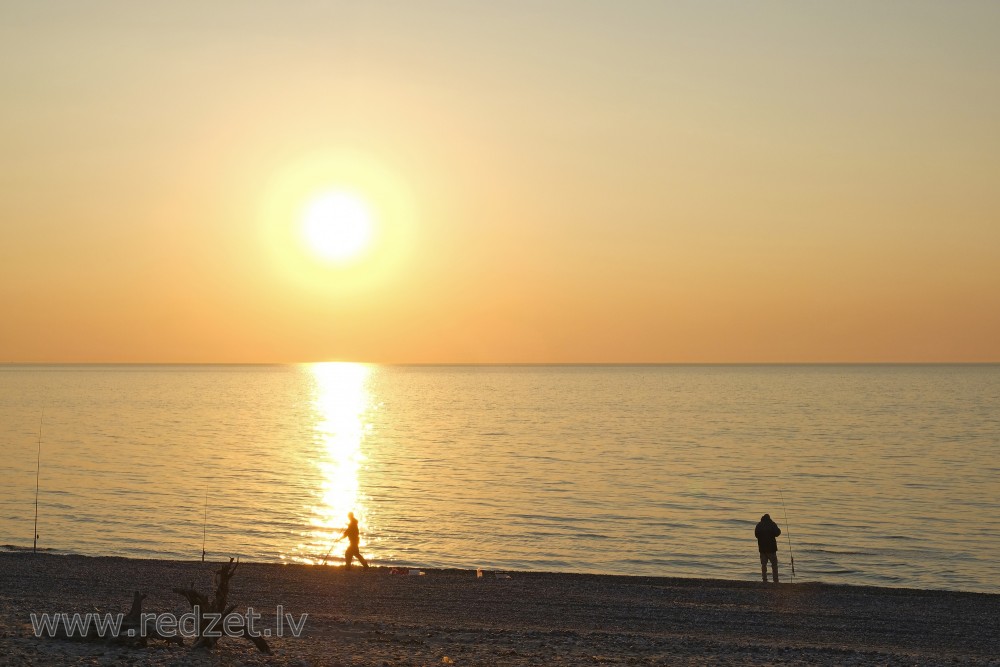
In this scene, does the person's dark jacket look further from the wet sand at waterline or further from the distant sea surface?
the distant sea surface

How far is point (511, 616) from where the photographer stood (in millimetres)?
19812

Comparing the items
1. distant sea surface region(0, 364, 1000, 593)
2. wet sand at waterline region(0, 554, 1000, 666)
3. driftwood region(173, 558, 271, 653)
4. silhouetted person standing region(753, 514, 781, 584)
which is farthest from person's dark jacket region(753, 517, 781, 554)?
driftwood region(173, 558, 271, 653)

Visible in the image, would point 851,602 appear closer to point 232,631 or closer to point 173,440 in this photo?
Result: point 232,631

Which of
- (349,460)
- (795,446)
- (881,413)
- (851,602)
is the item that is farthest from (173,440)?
(881,413)

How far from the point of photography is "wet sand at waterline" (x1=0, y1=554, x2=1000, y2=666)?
15375mm

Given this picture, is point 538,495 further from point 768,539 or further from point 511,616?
point 511,616

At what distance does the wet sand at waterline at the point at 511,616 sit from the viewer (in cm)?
1538

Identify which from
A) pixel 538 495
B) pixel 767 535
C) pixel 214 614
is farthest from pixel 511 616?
pixel 538 495

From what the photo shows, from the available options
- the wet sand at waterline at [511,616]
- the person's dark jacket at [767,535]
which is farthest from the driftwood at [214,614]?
the person's dark jacket at [767,535]

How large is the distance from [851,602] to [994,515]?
A: 22.0 meters

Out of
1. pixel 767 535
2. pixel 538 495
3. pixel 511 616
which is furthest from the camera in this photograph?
pixel 538 495

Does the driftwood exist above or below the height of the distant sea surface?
below

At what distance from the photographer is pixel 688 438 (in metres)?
81.3

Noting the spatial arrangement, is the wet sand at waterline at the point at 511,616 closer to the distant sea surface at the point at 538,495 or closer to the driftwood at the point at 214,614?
the driftwood at the point at 214,614
